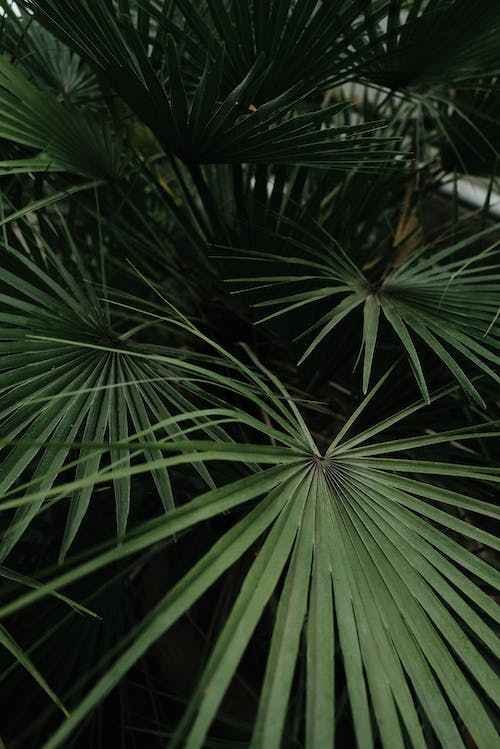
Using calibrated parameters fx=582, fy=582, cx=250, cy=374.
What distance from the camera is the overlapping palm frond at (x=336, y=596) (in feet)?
1.15

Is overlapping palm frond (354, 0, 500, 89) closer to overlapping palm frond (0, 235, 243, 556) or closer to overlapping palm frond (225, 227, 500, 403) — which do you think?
overlapping palm frond (225, 227, 500, 403)

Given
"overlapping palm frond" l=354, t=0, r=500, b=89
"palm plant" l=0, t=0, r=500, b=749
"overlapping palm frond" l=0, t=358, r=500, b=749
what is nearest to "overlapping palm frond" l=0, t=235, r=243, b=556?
"palm plant" l=0, t=0, r=500, b=749

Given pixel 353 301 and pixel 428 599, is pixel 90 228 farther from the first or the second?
pixel 428 599

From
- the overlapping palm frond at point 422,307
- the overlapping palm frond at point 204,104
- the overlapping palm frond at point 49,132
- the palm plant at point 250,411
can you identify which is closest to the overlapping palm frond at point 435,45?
the palm plant at point 250,411

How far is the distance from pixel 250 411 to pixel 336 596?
0.52m

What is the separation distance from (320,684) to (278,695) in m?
0.04

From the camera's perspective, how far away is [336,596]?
430mm

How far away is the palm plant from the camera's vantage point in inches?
15.8

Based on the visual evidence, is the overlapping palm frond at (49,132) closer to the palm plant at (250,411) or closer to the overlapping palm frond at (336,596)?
the palm plant at (250,411)

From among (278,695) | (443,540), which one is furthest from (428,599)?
(278,695)

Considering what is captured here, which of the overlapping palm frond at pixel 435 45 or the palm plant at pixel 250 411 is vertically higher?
the overlapping palm frond at pixel 435 45

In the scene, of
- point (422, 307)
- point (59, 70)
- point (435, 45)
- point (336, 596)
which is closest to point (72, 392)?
point (336, 596)

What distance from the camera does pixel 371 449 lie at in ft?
1.83

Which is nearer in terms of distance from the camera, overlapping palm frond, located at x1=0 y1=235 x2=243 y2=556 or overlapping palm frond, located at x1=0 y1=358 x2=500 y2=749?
overlapping palm frond, located at x1=0 y1=358 x2=500 y2=749
